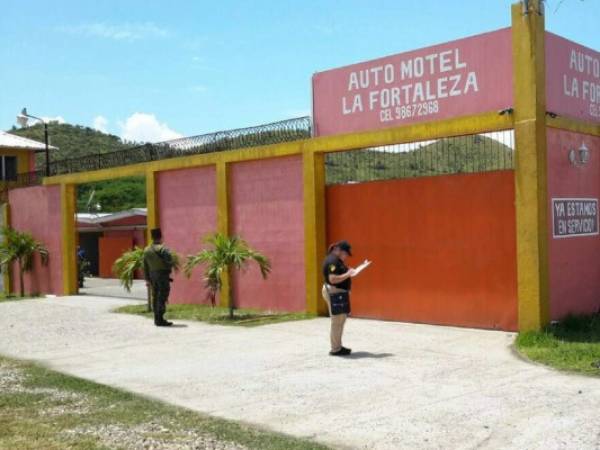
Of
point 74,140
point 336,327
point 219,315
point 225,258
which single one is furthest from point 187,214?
point 74,140

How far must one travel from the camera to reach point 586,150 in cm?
1116

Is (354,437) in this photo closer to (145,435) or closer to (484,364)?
(145,435)

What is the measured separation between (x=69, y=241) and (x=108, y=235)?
1362 cm

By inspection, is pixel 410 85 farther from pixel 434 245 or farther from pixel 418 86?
pixel 434 245

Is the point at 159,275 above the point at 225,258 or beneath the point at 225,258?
beneath

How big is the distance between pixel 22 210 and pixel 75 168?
344 cm

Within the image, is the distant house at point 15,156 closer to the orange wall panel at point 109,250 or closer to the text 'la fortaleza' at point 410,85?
the orange wall panel at point 109,250

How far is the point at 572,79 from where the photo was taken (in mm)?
11125

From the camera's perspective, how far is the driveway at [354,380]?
5895 mm

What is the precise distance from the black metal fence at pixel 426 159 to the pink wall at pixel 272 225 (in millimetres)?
963

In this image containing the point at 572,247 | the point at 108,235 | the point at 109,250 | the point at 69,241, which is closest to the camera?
the point at 572,247

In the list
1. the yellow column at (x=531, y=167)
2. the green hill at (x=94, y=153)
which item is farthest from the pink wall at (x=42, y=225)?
the green hill at (x=94, y=153)

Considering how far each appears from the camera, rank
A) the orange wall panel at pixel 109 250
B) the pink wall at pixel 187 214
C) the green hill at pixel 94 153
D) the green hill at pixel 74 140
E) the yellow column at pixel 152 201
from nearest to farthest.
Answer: the pink wall at pixel 187 214
the yellow column at pixel 152 201
the orange wall panel at pixel 109 250
the green hill at pixel 94 153
the green hill at pixel 74 140

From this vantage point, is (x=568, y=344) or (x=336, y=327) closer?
(x=336, y=327)
